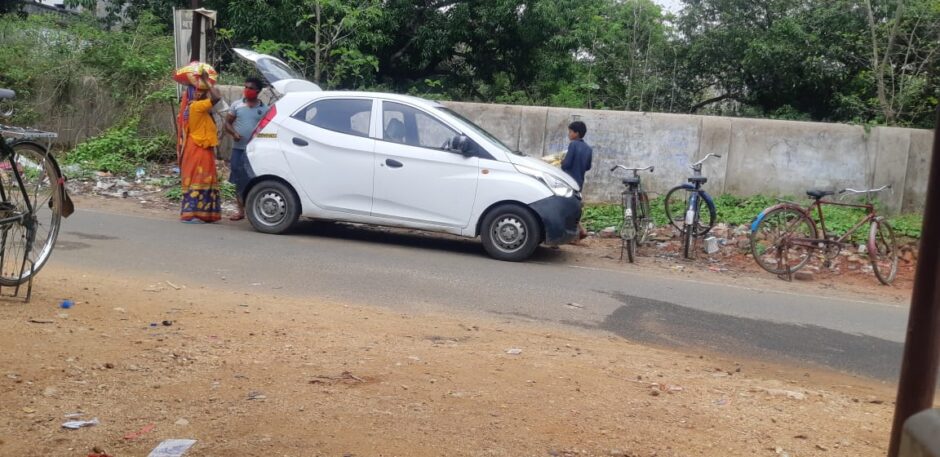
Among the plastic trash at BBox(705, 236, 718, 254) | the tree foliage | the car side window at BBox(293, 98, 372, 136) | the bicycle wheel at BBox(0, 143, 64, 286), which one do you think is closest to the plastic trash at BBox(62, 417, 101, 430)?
the bicycle wheel at BBox(0, 143, 64, 286)

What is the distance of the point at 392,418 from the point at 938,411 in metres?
2.72

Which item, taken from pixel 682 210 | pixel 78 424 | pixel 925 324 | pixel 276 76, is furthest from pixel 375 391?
pixel 682 210

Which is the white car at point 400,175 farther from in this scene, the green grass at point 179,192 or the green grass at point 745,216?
the green grass at point 179,192

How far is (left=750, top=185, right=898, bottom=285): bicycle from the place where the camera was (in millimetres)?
10984

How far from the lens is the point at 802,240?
10984mm

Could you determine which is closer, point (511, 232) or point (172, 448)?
point (172, 448)

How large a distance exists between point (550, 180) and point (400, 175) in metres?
1.72

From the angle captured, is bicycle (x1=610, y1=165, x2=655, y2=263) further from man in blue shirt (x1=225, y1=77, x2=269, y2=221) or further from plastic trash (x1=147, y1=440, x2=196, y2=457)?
plastic trash (x1=147, y1=440, x2=196, y2=457)

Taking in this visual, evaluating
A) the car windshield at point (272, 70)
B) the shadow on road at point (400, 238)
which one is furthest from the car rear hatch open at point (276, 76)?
the shadow on road at point (400, 238)

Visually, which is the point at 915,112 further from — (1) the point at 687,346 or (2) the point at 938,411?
(2) the point at 938,411

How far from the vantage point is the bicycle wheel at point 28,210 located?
5.93m

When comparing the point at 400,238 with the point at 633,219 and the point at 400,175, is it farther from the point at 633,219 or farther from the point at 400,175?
the point at 633,219

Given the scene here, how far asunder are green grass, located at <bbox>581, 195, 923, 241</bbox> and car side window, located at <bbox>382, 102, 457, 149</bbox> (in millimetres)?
3504

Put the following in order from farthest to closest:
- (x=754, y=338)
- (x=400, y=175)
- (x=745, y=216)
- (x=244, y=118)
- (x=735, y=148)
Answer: (x=735, y=148), (x=745, y=216), (x=244, y=118), (x=400, y=175), (x=754, y=338)
